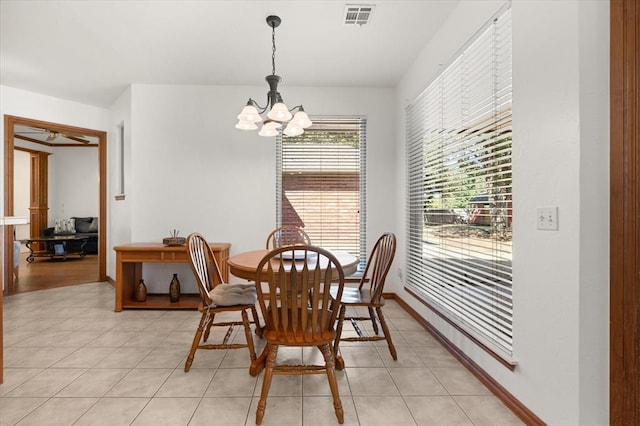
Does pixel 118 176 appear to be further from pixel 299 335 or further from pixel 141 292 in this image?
pixel 299 335

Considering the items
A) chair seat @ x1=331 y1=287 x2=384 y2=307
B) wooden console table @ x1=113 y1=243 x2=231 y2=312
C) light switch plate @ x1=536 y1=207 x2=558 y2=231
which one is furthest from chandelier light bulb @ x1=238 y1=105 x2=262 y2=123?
light switch plate @ x1=536 y1=207 x2=558 y2=231

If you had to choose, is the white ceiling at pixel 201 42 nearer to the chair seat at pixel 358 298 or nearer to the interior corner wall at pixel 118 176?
the interior corner wall at pixel 118 176

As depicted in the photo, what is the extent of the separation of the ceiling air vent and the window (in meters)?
1.49

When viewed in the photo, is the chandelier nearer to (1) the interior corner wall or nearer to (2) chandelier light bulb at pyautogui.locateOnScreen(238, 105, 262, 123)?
(2) chandelier light bulb at pyautogui.locateOnScreen(238, 105, 262, 123)

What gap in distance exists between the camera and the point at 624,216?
1329 mm

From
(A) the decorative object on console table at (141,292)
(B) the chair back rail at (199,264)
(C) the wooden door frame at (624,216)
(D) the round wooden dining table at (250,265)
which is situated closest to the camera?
(C) the wooden door frame at (624,216)

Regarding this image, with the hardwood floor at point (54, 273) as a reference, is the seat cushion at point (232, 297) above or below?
above

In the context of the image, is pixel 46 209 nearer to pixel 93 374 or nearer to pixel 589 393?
pixel 93 374

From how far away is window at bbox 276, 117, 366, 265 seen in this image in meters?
4.16

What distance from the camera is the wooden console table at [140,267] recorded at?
138 inches

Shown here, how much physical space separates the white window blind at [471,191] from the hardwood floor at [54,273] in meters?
4.90

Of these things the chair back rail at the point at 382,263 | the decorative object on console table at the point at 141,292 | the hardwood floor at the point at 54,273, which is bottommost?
the hardwood floor at the point at 54,273

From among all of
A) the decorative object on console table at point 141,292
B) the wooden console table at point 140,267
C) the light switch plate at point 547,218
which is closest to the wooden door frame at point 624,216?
the light switch plate at point 547,218

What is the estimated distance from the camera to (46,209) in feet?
26.4
